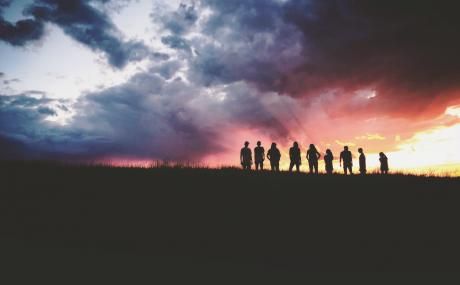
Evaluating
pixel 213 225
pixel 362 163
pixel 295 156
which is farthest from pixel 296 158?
pixel 213 225

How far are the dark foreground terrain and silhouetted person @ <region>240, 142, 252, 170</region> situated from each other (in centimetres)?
294

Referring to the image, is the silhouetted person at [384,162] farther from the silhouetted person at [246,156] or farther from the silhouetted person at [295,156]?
the silhouetted person at [246,156]

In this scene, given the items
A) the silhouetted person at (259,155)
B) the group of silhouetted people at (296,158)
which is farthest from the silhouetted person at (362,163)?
the silhouetted person at (259,155)

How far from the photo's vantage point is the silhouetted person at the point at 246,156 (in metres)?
19.3

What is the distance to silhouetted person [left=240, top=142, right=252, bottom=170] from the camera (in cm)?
1934

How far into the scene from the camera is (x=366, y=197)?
14602 mm

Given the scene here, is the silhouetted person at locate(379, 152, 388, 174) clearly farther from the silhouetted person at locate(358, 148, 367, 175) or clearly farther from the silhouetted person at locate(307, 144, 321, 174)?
the silhouetted person at locate(307, 144, 321, 174)

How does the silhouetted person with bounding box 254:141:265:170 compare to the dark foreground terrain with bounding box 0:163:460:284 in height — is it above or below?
above

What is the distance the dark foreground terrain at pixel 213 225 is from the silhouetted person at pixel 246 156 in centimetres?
294

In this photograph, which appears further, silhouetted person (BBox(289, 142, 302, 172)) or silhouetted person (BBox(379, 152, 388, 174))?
silhouetted person (BBox(379, 152, 388, 174))

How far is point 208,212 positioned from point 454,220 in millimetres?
10236

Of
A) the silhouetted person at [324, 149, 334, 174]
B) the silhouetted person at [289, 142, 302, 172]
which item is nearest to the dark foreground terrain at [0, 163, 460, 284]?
the silhouetted person at [289, 142, 302, 172]

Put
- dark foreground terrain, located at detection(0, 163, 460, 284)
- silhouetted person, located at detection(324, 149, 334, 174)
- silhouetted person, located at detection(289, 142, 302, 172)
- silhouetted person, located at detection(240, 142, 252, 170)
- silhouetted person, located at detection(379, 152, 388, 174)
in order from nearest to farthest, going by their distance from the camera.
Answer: dark foreground terrain, located at detection(0, 163, 460, 284), silhouetted person, located at detection(240, 142, 252, 170), silhouetted person, located at detection(289, 142, 302, 172), silhouetted person, located at detection(324, 149, 334, 174), silhouetted person, located at detection(379, 152, 388, 174)

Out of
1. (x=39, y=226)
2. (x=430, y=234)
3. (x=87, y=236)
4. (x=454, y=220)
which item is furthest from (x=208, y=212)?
(x=454, y=220)
